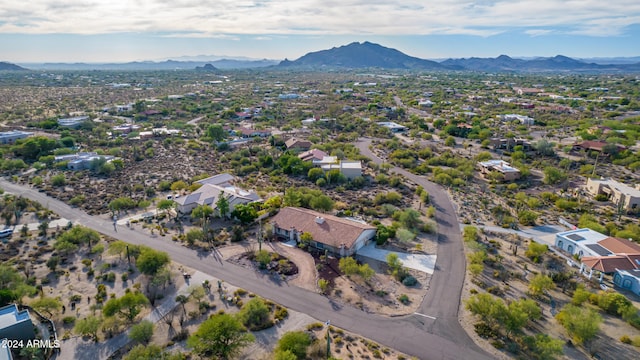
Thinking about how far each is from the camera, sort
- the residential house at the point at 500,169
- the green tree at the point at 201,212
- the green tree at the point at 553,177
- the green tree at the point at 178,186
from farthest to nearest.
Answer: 1. the residential house at the point at 500,169
2. the green tree at the point at 553,177
3. the green tree at the point at 178,186
4. the green tree at the point at 201,212

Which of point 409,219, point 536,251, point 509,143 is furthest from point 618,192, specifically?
point 509,143

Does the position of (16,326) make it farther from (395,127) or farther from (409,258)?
(395,127)

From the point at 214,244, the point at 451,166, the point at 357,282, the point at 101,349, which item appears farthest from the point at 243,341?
the point at 451,166

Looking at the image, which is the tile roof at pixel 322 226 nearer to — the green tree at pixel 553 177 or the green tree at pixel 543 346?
the green tree at pixel 543 346

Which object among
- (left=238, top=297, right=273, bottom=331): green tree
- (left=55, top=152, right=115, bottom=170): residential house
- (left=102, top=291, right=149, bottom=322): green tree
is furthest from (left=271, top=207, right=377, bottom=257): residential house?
(left=55, top=152, right=115, bottom=170): residential house

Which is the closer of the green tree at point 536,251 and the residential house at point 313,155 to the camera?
the green tree at point 536,251

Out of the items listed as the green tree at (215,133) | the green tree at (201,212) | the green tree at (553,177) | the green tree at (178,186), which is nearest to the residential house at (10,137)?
the green tree at (215,133)
